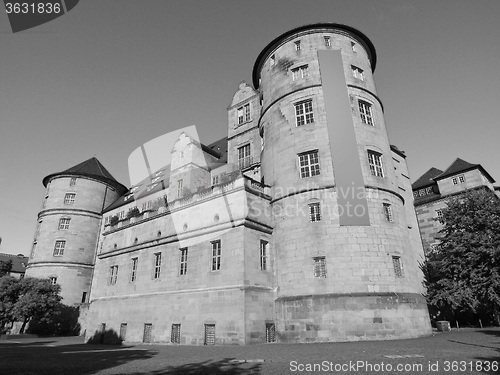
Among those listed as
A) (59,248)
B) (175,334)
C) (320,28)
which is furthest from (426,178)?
(59,248)

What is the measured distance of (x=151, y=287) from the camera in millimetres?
24609

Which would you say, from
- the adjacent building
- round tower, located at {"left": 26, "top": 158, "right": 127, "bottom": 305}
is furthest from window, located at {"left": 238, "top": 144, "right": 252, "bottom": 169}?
round tower, located at {"left": 26, "top": 158, "right": 127, "bottom": 305}

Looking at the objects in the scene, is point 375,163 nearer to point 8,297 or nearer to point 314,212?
point 314,212

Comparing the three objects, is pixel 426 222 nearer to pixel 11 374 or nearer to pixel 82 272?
pixel 11 374

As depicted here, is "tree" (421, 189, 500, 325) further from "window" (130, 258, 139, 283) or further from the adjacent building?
"window" (130, 258, 139, 283)

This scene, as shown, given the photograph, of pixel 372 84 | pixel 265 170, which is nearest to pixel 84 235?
pixel 265 170

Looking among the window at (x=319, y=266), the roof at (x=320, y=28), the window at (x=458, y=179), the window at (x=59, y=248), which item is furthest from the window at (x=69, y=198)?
the window at (x=458, y=179)

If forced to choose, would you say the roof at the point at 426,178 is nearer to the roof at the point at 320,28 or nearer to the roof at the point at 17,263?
the roof at the point at 320,28

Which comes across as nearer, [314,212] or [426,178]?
[314,212]

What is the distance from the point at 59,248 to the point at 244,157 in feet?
102

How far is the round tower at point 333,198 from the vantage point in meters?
18.9

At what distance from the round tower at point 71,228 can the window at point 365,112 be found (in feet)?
130

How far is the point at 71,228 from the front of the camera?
44.6 metres

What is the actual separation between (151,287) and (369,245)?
16500mm
